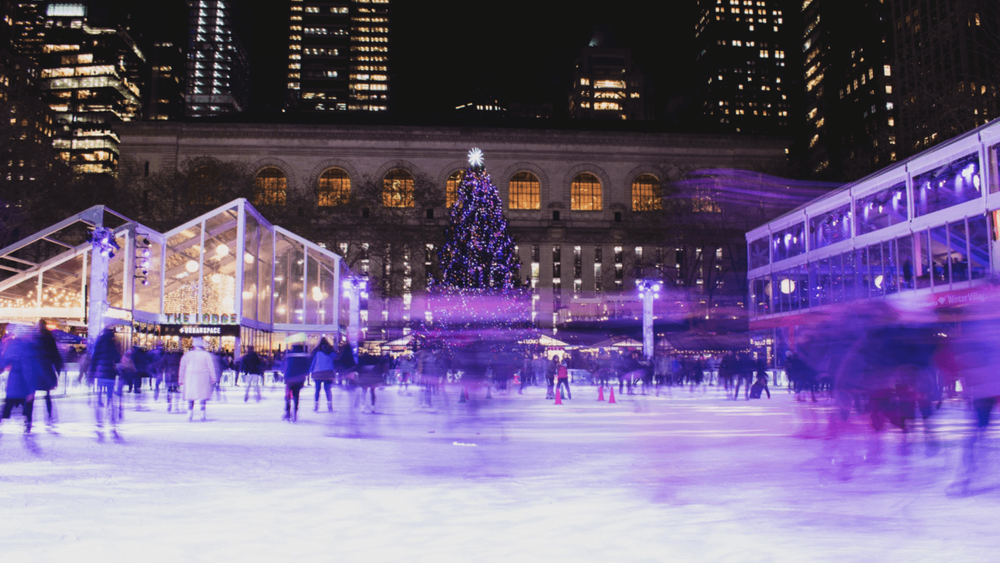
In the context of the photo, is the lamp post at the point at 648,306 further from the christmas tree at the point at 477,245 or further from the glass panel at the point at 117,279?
the glass panel at the point at 117,279

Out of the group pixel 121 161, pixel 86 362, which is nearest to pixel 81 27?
pixel 121 161

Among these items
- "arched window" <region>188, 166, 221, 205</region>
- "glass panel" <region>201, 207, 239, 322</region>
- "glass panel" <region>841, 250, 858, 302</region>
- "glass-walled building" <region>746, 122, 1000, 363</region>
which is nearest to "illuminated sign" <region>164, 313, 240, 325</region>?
"glass panel" <region>201, 207, 239, 322</region>

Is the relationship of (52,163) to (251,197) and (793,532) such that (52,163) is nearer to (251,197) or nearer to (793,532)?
(251,197)

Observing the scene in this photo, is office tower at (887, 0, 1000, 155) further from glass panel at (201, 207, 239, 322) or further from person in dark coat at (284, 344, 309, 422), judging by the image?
glass panel at (201, 207, 239, 322)

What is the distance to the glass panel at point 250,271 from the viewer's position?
33594mm

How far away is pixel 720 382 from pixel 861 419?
19459 mm

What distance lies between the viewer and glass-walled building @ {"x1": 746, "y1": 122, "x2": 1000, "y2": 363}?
26.1 m

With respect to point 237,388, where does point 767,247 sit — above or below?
above

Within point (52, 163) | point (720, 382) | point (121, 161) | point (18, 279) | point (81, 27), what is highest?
point (81, 27)

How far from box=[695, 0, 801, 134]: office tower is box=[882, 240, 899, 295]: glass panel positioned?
542ft

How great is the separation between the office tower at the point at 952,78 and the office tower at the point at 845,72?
255 feet

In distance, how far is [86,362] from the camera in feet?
77.3

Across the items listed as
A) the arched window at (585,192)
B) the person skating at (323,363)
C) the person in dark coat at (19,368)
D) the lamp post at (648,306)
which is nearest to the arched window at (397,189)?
the arched window at (585,192)

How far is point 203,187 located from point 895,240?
4628cm
